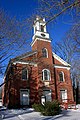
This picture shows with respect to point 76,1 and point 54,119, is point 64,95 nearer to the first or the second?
point 54,119

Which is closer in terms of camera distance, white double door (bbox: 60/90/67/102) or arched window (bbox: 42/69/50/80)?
arched window (bbox: 42/69/50/80)

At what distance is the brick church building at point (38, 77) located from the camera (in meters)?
21.8

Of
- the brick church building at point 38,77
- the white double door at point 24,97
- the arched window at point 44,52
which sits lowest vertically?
the white double door at point 24,97

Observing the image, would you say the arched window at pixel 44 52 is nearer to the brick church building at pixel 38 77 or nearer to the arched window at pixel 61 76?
the brick church building at pixel 38 77

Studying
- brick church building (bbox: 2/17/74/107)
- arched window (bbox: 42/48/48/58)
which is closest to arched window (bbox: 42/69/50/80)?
brick church building (bbox: 2/17/74/107)

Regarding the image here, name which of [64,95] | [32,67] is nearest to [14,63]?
[32,67]

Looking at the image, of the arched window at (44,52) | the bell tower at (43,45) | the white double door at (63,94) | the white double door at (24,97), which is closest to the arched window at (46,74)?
the bell tower at (43,45)

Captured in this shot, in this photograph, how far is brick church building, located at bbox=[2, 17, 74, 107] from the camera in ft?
71.4

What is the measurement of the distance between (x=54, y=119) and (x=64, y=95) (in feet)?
44.4

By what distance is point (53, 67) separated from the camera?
25250 millimetres

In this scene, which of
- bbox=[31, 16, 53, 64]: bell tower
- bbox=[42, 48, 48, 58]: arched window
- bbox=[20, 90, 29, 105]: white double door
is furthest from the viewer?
bbox=[42, 48, 48, 58]: arched window

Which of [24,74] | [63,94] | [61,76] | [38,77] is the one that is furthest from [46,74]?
[63,94]

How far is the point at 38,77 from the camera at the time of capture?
23328mm

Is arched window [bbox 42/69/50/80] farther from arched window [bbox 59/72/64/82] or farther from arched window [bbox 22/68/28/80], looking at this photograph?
arched window [bbox 22/68/28/80]
